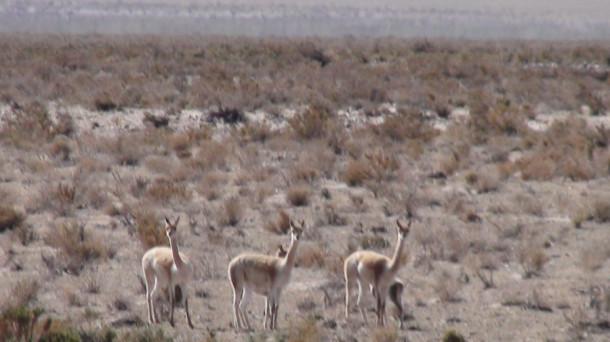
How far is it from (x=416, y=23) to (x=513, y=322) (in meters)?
115

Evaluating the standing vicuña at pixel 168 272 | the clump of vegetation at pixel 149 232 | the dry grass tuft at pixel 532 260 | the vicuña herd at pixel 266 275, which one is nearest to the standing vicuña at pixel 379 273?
the vicuña herd at pixel 266 275

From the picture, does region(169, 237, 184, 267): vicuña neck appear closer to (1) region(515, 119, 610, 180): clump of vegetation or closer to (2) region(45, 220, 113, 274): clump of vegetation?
(2) region(45, 220, 113, 274): clump of vegetation

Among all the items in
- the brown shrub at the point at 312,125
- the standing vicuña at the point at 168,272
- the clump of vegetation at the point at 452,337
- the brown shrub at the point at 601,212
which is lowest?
the brown shrub at the point at 312,125

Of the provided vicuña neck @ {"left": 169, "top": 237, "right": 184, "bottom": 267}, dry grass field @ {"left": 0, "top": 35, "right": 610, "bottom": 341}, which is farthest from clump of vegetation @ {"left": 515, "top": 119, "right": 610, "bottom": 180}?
vicuña neck @ {"left": 169, "top": 237, "right": 184, "bottom": 267}

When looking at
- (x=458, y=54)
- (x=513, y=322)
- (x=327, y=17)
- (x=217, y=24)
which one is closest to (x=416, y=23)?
(x=327, y=17)

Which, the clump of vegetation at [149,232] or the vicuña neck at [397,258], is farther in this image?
the clump of vegetation at [149,232]

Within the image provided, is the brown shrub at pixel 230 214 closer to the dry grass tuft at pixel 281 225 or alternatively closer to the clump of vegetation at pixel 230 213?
the clump of vegetation at pixel 230 213

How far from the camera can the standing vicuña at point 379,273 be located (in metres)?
9.42

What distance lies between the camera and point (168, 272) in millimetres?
9547

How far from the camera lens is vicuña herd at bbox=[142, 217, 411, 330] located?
9.31 meters

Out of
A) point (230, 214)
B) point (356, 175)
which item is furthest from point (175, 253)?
point (356, 175)

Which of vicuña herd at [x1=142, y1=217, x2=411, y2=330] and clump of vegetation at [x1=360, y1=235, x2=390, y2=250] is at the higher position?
vicuña herd at [x1=142, y1=217, x2=411, y2=330]

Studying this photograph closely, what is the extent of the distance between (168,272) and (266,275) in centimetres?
103

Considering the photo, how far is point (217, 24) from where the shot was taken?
390 ft
